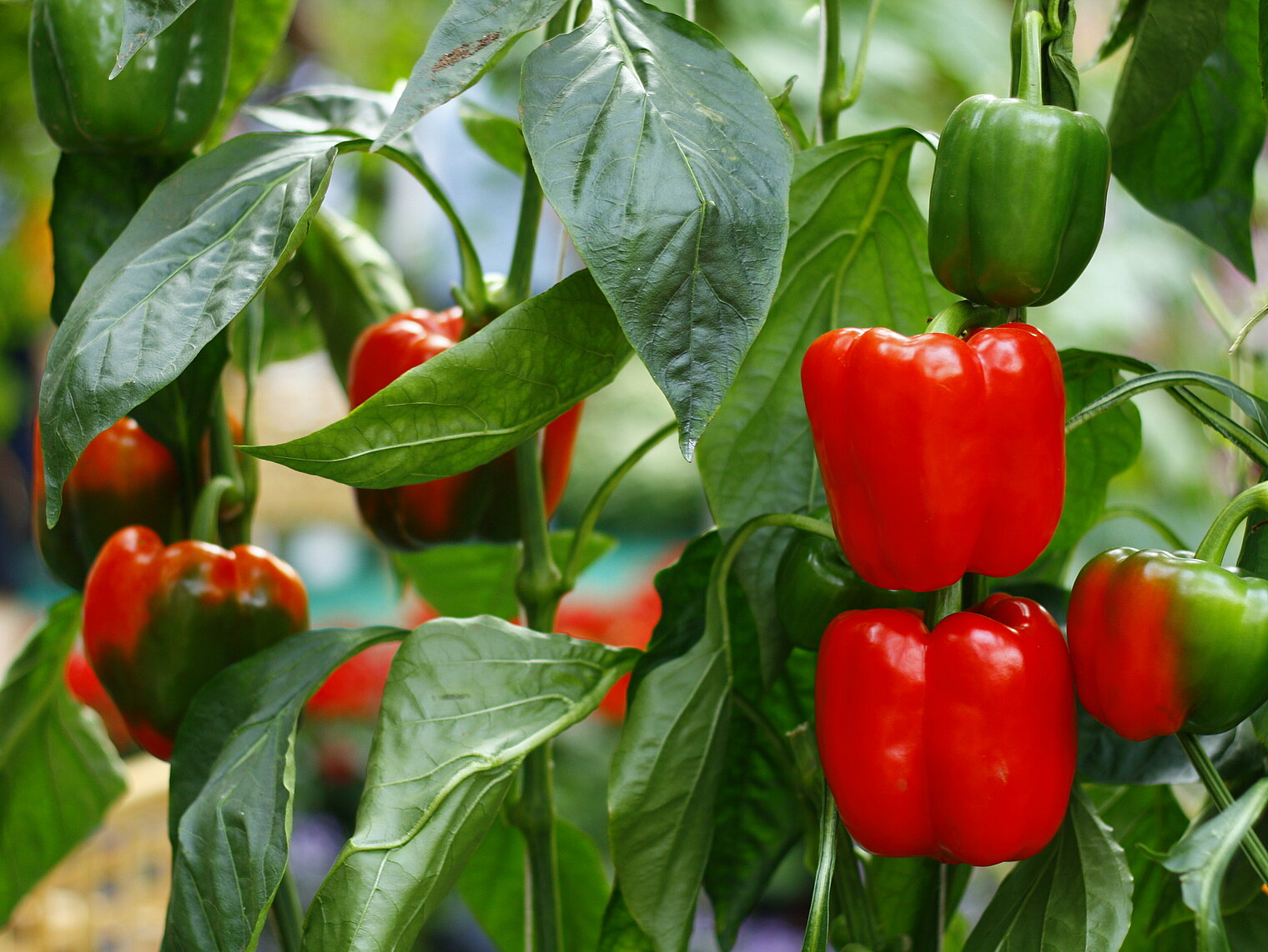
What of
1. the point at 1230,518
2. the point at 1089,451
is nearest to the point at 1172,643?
the point at 1230,518

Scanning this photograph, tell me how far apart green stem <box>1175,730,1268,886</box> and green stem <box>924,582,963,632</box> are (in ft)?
0.25

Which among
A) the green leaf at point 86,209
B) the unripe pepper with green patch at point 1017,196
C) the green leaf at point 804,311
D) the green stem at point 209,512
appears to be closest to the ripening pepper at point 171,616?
the green stem at point 209,512

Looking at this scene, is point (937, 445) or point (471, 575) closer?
point (937, 445)

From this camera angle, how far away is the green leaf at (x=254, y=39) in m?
0.54

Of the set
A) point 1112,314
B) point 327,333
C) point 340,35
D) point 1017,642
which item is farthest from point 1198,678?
point 340,35

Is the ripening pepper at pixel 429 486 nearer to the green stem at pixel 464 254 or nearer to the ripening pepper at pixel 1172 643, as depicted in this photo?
the green stem at pixel 464 254

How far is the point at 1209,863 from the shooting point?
29 cm

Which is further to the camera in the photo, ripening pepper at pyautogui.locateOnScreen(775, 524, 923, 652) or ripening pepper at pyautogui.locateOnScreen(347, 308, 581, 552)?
ripening pepper at pyautogui.locateOnScreen(347, 308, 581, 552)

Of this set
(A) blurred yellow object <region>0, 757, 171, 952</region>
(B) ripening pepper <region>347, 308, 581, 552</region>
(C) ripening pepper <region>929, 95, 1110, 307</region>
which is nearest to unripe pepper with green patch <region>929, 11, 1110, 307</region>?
(C) ripening pepper <region>929, 95, 1110, 307</region>

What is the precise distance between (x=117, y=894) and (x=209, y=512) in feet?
2.75

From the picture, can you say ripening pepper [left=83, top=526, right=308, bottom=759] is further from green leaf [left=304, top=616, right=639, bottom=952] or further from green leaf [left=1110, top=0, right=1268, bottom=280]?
green leaf [left=1110, top=0, right=1268, bottom=280]

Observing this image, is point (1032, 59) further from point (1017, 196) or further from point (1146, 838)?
point (1146, 838)

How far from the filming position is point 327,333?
0.61 metres

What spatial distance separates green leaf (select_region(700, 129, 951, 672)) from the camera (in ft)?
1.36
